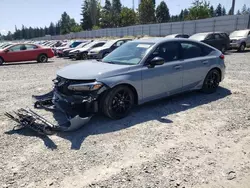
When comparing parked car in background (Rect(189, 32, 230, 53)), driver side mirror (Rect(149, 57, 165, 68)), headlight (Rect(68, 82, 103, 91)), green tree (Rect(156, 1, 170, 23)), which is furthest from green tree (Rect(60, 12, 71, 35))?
headlight (Rect(68, 82, 103, 91))

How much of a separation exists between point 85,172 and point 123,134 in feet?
4.00

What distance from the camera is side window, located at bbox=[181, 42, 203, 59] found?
19.2 feet

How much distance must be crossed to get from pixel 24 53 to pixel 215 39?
14.1 metres

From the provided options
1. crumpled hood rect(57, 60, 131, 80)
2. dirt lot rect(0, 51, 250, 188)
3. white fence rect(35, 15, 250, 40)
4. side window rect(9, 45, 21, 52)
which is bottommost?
dirt lot rect(0, 51, 250, 188)

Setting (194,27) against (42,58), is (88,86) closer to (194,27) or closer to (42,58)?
(42,58)

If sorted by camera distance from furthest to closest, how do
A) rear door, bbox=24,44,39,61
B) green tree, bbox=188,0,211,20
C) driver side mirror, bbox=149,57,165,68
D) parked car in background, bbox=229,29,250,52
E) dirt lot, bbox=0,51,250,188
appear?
green tree, bbox=188,0,211,20 < parked car in background, bbox=229,29,250,52 < rear door, bbox=24,44,39,61 < driver side mirror, bbox=149,57,165,68 < dirt lot, bbox=0,51,250,188

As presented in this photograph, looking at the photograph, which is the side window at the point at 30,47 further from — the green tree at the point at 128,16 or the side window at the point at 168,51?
the green tree at the point at 128,16

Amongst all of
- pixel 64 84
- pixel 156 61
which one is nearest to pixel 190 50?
pixel 156 61

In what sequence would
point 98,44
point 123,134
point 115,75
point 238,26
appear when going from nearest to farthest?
1. point 123,134
2. point 115,75
3. point 98,44
4. point 238,26

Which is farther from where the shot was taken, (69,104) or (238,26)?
(238,26)

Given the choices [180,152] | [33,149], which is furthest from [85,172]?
[180,152]

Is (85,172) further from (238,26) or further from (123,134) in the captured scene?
(238,26)

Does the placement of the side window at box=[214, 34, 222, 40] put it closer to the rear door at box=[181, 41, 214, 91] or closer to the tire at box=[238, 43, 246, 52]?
the tire at box=[238, 43, 246, 52]

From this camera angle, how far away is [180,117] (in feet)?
16.0
